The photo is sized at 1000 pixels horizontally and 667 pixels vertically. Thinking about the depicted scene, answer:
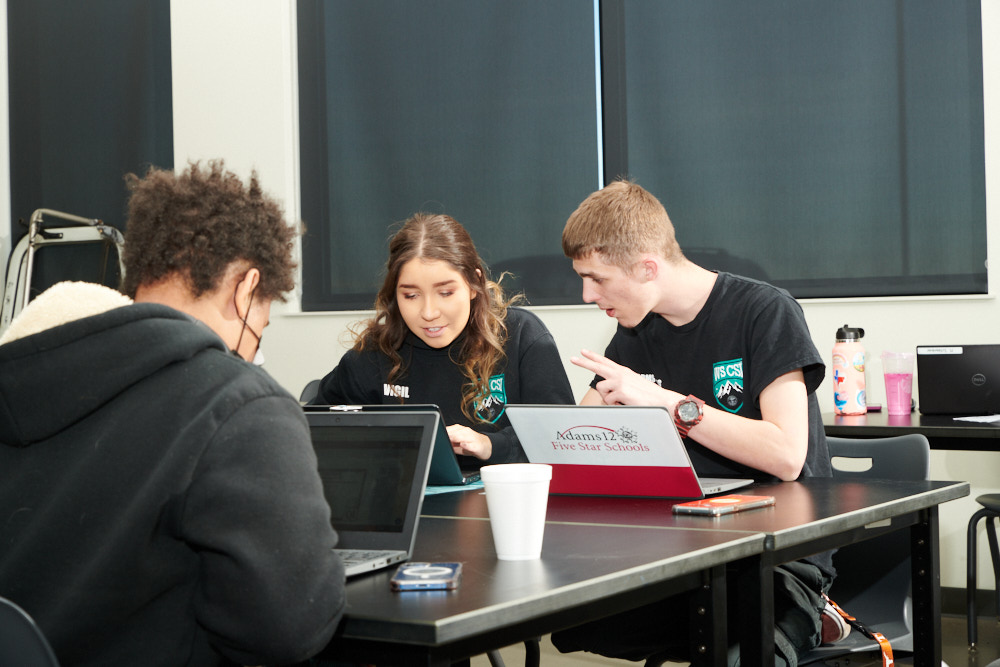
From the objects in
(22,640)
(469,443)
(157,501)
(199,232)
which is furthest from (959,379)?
(22,640)

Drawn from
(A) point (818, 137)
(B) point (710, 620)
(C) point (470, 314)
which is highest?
(A) point (818, 137)

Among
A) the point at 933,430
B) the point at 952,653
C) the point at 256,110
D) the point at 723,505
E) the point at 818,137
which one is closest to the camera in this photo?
the point at 723,505

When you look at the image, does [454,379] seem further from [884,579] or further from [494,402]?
[884,579]

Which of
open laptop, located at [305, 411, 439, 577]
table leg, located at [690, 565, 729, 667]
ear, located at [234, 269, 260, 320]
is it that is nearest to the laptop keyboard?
open laptop, located at [305, 411, 439, 577]

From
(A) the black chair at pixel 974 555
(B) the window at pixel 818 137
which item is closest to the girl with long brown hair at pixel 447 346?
(A) the black chair at pixel 974 555

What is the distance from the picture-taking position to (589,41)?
4113 millimetres

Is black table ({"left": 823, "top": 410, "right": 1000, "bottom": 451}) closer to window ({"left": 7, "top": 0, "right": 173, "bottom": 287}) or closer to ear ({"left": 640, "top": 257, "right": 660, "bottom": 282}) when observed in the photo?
ear ({"left": 640, "top": 257, "right": 660, "bottom": 282})

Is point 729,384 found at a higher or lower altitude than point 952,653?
higher

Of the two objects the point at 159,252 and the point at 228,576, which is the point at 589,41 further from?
the point at 228,576

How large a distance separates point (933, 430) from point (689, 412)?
1.33 meters

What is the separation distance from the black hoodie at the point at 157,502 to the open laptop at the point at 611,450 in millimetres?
692

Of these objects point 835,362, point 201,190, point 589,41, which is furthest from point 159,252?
point 589,41

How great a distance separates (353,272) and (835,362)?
218 centimetres

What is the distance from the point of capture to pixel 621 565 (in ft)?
3.79
